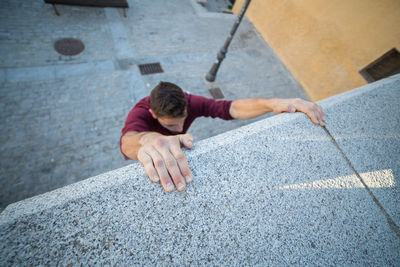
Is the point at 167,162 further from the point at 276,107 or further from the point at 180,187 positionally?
the point at 276,107

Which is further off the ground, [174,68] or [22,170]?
[174,68]

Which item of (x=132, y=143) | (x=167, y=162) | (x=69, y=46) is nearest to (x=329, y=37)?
(x=132, y=143)

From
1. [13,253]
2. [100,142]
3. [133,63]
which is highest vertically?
[13,253]

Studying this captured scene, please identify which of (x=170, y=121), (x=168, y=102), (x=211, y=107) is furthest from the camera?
(x=211, y=107)

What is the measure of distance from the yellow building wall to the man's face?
6.85 metres

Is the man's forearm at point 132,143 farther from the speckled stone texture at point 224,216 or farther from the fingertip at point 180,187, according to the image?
the fingertip at point 180,187

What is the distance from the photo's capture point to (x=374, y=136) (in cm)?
163

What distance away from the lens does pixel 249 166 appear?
47.3 inches

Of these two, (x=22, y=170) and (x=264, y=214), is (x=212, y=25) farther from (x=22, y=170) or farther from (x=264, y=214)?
(x=264, y=214)

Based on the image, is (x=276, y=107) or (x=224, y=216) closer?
(x=224, y=216)

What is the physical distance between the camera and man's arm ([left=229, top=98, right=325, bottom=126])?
1.56 m

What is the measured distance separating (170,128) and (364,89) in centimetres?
232

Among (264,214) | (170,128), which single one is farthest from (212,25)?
(264,214)

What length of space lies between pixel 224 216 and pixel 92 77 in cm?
583
